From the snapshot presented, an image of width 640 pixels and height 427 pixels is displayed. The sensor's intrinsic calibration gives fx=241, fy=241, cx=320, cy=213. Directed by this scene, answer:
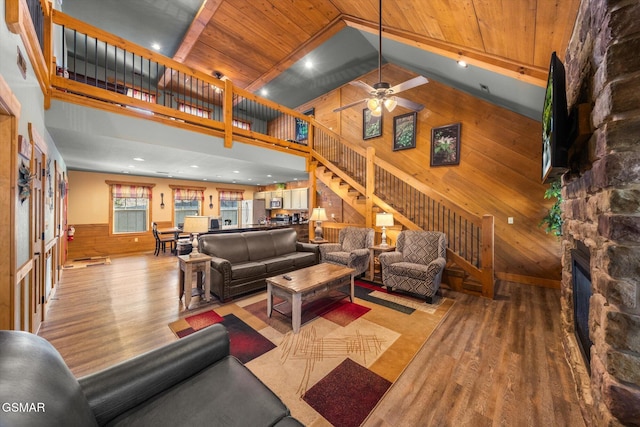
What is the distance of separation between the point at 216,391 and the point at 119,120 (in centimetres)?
386

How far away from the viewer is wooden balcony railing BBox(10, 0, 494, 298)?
9.12 feet

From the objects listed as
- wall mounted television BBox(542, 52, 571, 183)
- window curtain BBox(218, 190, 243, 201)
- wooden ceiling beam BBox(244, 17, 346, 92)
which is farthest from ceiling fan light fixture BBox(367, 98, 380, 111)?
window curtain BBox(218, 190, 243, 201)

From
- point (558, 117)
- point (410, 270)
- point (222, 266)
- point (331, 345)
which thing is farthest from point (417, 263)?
point (222, 266)

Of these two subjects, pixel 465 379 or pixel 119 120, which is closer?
pixel 465 379

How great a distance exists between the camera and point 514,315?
295 cm

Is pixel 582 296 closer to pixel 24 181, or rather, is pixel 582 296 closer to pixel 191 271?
pixel 191 271

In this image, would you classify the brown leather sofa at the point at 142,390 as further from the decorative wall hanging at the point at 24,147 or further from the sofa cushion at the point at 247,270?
the sofa cushion at the point at 247,270

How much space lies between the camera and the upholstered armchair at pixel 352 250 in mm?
4191

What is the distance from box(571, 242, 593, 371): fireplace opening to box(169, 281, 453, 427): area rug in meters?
1.13

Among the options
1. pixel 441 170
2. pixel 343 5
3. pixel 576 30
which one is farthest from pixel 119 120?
pixel 441 170

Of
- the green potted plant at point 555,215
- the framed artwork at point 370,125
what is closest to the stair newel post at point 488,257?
the green potted plant at point 555,215

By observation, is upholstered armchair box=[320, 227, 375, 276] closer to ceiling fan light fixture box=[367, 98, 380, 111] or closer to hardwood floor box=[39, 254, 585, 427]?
hardwood floor box=[39, 254, 585, 427]

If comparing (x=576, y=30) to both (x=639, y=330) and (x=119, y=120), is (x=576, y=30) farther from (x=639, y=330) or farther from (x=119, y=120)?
(x=119, y=120)

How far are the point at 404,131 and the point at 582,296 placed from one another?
15.1ft
